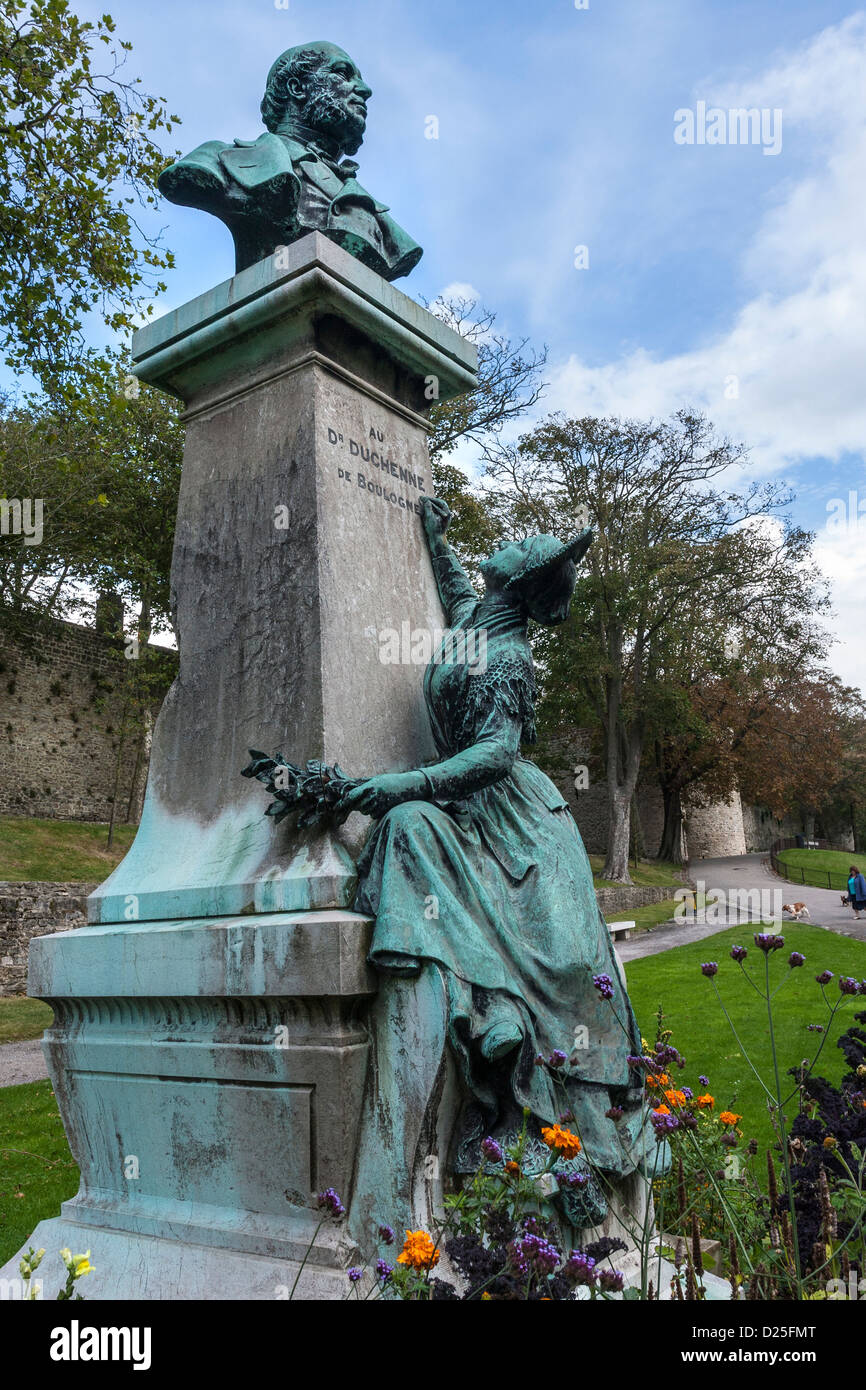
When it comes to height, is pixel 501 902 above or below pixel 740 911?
above

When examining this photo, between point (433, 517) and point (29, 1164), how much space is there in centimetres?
445

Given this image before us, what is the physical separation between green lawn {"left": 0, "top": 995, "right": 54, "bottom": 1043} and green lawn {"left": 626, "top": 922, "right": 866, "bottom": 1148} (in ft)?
21.1

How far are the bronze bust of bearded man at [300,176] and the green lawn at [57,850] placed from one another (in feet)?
47.7

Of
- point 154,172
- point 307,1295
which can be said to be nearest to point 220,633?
point 307,1295

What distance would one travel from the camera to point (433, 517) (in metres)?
3.87

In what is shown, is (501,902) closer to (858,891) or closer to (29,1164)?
(29,1164)

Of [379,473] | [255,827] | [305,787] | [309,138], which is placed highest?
[309,138]

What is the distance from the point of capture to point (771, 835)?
182 ft

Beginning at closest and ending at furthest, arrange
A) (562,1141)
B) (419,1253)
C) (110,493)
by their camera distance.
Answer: (419,1253), (562,1141), (110,493)

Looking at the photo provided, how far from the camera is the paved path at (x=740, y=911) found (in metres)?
16.7

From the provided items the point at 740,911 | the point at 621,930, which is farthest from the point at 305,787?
the point at 740,911

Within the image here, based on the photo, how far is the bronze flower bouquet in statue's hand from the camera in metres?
2.89

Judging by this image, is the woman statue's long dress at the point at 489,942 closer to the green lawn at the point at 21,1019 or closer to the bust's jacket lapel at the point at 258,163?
the bust's jacket lapel at the point at 258,163

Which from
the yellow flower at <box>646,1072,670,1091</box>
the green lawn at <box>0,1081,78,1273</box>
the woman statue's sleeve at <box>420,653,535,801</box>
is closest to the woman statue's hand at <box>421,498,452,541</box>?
the woman statue's sleeve at <box>420,653,535,801</box>
